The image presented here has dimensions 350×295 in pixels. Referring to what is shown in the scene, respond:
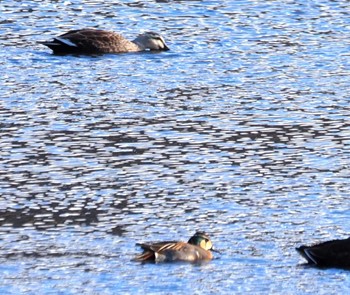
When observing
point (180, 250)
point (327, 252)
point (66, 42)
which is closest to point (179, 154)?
point (180, 250)

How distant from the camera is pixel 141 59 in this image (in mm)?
23000

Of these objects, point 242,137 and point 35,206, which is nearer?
point 35,206

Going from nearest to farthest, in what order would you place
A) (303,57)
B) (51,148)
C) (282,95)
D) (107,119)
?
(51,148) → (107,119) → (282,95) → (303,57)

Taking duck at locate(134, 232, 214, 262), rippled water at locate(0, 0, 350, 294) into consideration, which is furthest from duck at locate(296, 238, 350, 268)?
duck at locate(134, 232, 214, 262)

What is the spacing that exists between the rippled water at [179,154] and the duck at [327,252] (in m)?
0.13

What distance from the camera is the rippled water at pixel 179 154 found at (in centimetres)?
1284

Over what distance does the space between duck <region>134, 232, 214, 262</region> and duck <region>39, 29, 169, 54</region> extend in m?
10.3

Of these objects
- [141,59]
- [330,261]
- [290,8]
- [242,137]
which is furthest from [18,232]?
[290,8]

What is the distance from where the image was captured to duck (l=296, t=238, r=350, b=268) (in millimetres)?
12797

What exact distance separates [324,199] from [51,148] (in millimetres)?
3403

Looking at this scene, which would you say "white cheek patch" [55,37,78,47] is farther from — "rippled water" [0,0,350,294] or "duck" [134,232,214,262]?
"duck" [134,232,214,262]

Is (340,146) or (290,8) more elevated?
(340,146)

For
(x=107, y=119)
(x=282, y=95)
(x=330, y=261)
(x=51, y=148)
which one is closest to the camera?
(x=330, y=261)

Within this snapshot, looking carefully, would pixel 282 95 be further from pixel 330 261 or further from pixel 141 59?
pixel 330 261
